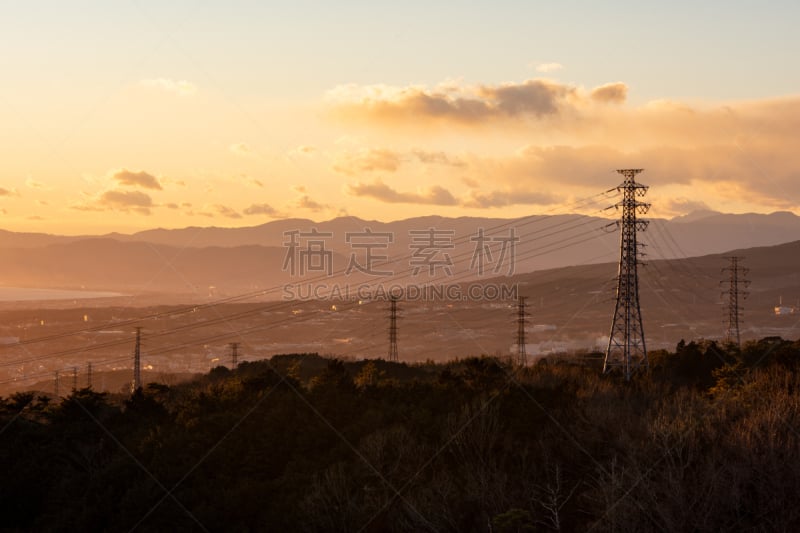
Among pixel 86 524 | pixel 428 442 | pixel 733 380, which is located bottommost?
pixel 86 524

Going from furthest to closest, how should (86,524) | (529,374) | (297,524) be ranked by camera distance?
(529,374) < (86,524) < (297,524)

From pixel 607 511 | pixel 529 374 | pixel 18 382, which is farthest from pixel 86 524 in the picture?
pixel 18 382

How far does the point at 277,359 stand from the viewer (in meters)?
87.7

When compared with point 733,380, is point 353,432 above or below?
below

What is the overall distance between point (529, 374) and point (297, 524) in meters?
27.7

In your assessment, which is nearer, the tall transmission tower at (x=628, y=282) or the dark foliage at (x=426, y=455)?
the dark foliage at (x=426, y=455)

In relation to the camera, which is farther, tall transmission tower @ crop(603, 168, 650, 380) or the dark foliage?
tall transmission tower @ crop(603, 168, 650, 380)

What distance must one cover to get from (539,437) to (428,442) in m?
5.92

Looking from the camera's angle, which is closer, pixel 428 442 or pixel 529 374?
pixel 428 442

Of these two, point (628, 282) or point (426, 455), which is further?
point (628, 282)

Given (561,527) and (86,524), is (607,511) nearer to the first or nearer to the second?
(561,527)

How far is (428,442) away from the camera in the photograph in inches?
1527

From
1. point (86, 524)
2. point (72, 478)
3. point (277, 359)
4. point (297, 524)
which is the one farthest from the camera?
point (277, 359)

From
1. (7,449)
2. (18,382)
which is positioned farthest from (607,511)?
(18,382)
